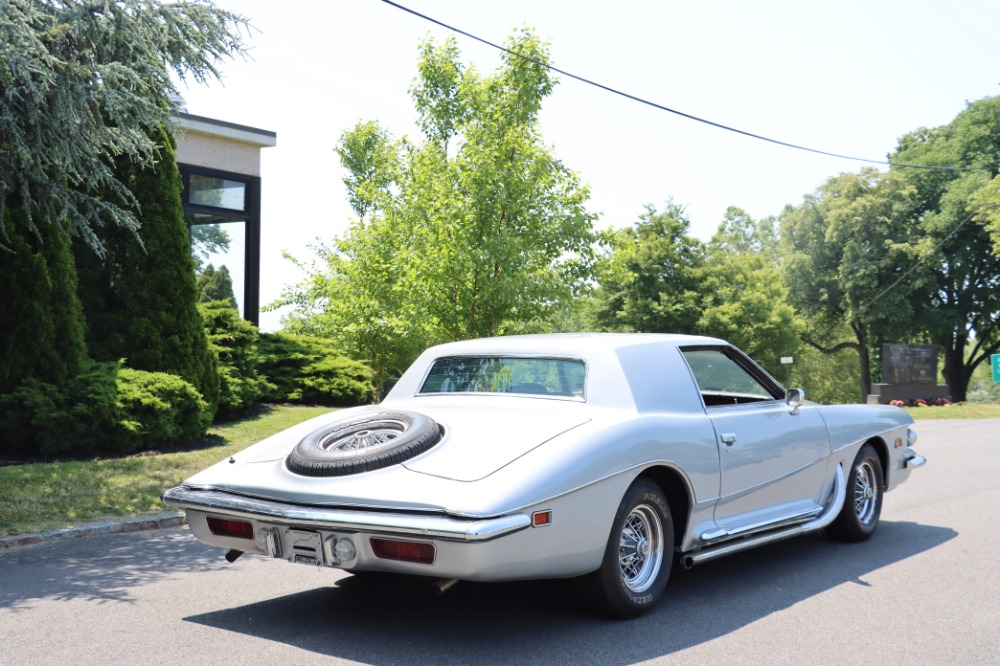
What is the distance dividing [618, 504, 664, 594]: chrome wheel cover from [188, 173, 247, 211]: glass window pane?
1533 cm

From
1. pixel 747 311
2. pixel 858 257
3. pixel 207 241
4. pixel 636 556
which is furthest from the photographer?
pixel 858 257

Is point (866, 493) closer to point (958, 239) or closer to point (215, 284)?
point (215, 284)

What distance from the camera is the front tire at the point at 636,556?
4.91 meters

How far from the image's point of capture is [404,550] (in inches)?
175

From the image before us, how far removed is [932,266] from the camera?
50.4 meters

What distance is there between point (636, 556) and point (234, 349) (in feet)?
41.9

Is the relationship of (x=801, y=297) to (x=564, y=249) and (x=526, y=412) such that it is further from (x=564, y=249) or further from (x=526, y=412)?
(x=526, y=412)

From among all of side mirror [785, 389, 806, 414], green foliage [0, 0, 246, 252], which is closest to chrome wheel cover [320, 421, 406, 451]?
side mirror [785, 389, 806, 414]

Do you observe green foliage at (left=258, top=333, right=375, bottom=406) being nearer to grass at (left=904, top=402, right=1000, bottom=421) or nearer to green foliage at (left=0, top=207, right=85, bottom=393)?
green foliage at (left=0, top=207, right=85, bottom=393)

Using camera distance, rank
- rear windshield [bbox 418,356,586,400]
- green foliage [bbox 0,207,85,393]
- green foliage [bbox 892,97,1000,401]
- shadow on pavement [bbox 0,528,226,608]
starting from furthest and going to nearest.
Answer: green foliage [bbox 892,97,1000,401]
green foliage [bbox 0,207,85,393]
shadow on pavement [bbox 0,528,226,608]
rear windshield [bbox 418,356,586,400]

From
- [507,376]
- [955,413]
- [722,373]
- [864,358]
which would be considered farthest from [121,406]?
[864,358]

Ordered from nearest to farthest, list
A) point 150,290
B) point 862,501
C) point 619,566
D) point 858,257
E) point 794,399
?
1. point 619,566
2. point 794,399
3. point 862,501
4. point 150,290
5. point 858,257

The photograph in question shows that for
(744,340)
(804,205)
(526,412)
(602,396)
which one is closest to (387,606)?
(526,412)

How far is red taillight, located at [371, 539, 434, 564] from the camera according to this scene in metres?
4.41
